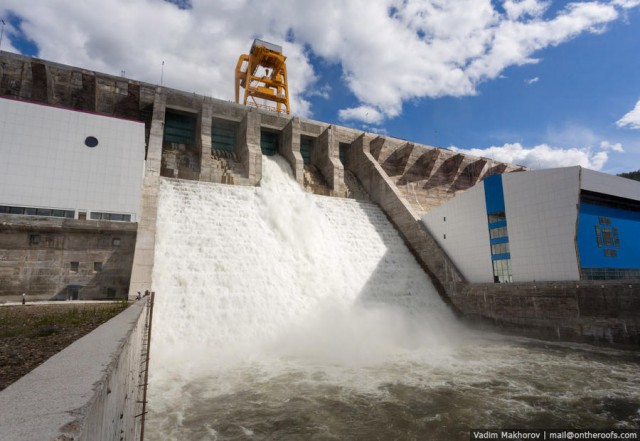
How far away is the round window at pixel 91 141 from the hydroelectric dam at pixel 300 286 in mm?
70

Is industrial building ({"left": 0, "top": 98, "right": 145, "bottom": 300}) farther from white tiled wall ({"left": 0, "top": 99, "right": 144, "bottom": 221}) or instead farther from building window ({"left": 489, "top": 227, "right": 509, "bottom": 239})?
building window ({"left": 489, "top": 227, "right": 509, "bottom": 239})

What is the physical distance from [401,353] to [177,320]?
23.2ft

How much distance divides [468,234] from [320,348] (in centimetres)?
1007

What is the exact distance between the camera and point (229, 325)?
38.1ft

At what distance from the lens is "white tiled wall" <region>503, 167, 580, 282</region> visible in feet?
45.9

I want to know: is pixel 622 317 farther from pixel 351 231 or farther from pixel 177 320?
pixel 177 320

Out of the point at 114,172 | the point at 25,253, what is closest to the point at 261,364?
the point at 25,253

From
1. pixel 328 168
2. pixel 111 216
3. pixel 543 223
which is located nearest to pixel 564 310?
pixel 543 223

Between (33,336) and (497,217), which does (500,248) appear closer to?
(497,217)

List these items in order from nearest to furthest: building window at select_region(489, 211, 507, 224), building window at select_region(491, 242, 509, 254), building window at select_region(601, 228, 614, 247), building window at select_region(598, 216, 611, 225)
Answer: building window at select_region(601, 228, 614, 247), building window at select_region(598, 216, 611, 225), building window at select_region(491, 242, 509, 254), building window at select_region(489, 211, 507, 224)

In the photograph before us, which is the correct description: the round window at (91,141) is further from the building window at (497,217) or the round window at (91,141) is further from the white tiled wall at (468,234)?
the building window at (497,217)

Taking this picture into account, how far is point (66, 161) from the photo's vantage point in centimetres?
1434

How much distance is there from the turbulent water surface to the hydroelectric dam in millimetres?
70

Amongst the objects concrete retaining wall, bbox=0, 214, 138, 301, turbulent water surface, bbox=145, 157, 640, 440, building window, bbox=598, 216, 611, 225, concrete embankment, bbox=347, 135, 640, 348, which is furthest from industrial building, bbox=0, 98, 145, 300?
building window, bbox=598, 216, 611, 225
